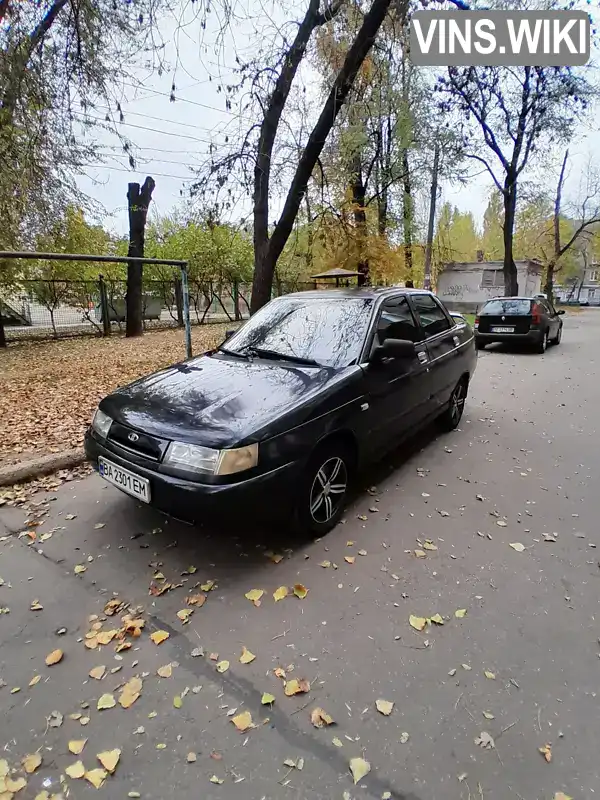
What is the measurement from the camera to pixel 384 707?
6.12 ft

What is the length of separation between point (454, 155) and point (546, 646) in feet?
64.5

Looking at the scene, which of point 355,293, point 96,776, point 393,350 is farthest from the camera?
point 355,293

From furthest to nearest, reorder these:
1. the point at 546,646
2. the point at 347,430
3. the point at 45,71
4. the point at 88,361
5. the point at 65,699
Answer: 1. the point at 88,361
2. the point at 45,71
3. the point at 347,430
4. the point at 546,646
5. the point at 65,699

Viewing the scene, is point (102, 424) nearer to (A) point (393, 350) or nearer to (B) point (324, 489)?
(B) point (324, 489)

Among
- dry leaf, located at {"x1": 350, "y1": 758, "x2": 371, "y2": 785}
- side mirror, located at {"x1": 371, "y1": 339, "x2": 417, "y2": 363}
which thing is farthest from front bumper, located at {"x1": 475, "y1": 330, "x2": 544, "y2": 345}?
dry leaf, located at {"x1": 350, "y1": 758, "x2": 371, "y2": 785}

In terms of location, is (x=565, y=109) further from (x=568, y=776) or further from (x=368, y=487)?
(x=568, y=776)

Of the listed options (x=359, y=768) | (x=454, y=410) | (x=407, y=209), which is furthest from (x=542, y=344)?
(x=359, y=768)

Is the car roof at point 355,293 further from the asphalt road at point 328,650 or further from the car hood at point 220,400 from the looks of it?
the asphalt road at point 328,650

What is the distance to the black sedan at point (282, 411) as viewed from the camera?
2555 millimetres

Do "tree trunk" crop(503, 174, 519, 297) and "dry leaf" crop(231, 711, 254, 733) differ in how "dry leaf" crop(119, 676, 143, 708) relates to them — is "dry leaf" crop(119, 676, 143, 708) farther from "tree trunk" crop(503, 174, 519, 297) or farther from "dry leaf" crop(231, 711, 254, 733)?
"tree trunk" crop(503, 174, 519, 297)

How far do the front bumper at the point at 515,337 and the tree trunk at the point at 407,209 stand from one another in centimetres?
692

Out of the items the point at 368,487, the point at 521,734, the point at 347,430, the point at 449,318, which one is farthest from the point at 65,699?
the point at 449,318

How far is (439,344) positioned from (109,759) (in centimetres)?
416

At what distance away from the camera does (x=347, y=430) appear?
3178mm
